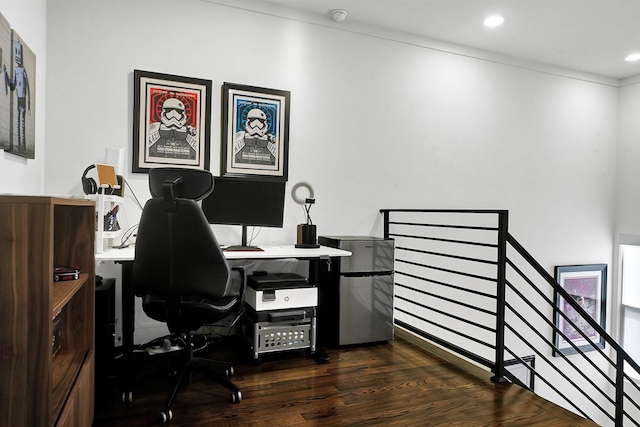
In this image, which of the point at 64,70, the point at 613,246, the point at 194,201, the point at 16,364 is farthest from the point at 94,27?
the point at 613,246

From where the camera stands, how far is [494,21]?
372 cm

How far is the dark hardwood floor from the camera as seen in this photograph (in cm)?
206

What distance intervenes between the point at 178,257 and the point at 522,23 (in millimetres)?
3517

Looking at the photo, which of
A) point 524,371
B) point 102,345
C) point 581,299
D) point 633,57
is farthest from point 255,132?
point 581,299

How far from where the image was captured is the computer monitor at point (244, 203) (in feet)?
9.72

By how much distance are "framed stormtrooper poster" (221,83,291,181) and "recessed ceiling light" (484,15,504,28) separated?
185 cm

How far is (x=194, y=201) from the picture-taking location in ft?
6.73

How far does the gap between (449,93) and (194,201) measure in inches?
120

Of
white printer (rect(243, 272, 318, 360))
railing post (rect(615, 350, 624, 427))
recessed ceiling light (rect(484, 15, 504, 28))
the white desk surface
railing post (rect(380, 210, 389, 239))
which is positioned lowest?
railing post (rect(615, 350, 624, 427))

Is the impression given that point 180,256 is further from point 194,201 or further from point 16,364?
point 16,364

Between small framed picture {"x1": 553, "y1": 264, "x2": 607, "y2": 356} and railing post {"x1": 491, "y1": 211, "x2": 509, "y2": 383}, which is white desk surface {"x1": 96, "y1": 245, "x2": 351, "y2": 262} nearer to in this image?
railing post {"x1": 491, "y1": 211, "x2": 509, "y2": 383}

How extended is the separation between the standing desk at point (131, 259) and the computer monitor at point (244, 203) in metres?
0.29

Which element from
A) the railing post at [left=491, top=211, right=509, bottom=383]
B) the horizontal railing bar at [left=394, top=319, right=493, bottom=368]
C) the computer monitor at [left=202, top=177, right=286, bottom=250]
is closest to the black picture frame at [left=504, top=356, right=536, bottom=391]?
the horizontal railing bar at [left=394, top=319, right=493, bottom=368]

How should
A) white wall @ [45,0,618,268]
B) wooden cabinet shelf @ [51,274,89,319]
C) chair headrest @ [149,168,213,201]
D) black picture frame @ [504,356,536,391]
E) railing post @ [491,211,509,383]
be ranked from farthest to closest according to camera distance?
black picture frame @ [504,356,536,391] < white wall @ [45,0,618,268] < railing post @ [491,211,509,383] < chair headrest @ [149,168,213,201] < wooden cabinet shelf @ [51,274,89,319]
